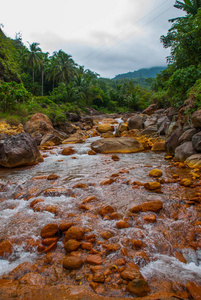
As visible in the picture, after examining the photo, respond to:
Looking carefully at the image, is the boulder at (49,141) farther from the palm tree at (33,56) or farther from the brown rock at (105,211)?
the palm tree at (33,56)

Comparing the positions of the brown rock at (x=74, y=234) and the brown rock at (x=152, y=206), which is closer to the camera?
the brown rock at (x=74, y=234)

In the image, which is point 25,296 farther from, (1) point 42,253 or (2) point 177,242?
(2) point 177,242

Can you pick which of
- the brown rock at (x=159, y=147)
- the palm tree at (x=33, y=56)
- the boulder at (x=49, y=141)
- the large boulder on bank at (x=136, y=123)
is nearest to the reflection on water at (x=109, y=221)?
the brown rock at (x=159, y=147)

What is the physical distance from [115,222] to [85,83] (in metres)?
34.3

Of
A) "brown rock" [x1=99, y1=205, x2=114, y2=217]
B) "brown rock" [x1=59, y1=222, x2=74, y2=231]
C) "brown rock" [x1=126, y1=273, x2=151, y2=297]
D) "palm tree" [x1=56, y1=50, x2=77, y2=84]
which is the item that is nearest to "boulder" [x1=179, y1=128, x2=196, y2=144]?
"brown rock" [x1=99, y1=205, x2=114, y2=217]

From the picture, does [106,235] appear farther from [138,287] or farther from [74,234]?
[138,287]

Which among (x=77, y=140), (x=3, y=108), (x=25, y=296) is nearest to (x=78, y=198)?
(x=25, y=296)

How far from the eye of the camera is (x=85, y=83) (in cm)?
3388

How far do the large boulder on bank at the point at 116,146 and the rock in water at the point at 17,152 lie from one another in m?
3.68

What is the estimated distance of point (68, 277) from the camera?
6.13 ft

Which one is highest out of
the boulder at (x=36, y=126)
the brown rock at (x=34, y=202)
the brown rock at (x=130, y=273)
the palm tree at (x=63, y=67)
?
the palm tree at (x=63, y=67)

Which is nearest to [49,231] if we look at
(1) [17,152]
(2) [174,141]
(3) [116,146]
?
(1) [17,152]

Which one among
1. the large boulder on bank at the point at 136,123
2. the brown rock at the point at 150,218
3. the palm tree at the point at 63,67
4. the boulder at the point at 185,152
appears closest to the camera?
the brown rock at the point at 150,218

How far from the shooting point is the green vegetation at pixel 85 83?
34.7 feet
